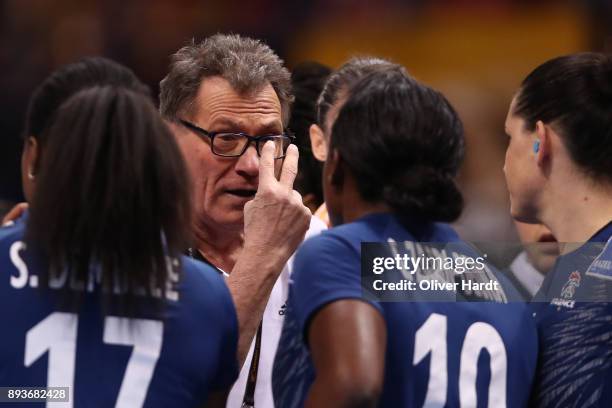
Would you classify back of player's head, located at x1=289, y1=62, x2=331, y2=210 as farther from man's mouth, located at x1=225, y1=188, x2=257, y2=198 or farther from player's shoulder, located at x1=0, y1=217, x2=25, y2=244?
player's shoulder, located at x1=0, y1=217, x2=25, y2=244

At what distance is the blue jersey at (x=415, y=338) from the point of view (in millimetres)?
2041

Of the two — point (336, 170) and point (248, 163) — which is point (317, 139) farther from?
point (336, 170)

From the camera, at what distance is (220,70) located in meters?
3.18

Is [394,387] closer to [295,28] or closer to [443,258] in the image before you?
[443,258]

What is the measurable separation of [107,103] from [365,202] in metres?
0.58

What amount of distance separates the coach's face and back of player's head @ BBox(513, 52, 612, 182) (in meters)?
0.92

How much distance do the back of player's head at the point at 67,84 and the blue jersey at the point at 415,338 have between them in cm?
53

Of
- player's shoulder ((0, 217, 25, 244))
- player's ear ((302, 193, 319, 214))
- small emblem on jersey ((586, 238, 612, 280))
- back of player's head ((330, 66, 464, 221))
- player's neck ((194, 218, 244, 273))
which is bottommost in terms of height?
player's ear ((302, 193, 319, 214))

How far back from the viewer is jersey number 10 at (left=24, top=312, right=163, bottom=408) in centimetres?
196

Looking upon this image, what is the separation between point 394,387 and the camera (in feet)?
6.71

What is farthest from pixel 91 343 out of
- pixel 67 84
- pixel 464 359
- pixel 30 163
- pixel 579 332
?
pixel 579 332

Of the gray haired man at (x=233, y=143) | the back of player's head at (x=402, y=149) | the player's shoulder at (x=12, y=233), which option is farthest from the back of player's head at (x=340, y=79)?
the player's shoulder at (x=12, y=233)

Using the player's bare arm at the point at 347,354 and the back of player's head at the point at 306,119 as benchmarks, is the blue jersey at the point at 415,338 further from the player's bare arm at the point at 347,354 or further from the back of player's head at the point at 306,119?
the back of player's head at the point at 306,119

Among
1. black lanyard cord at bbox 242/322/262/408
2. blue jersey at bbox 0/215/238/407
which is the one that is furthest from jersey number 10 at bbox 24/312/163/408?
black lanyard cord at bbox 242/322/262/408
